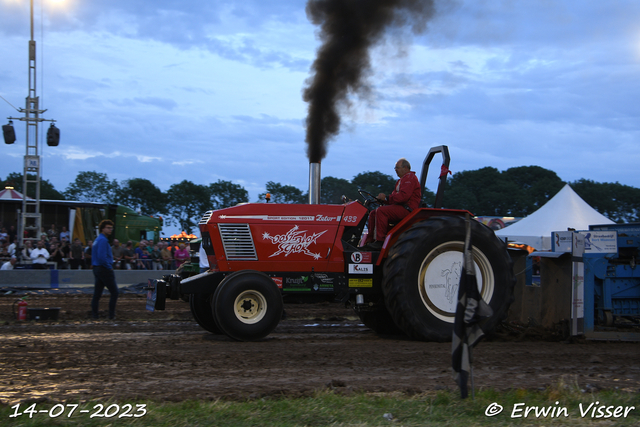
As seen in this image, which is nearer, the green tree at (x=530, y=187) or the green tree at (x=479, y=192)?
the green tree at (x=479, y=192)

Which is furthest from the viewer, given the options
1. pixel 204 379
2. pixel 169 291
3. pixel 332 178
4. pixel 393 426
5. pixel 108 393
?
pixel 332 178

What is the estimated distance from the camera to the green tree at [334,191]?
7726mm

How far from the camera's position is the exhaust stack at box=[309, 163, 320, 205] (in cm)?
754

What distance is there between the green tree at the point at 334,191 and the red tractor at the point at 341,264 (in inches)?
16.3

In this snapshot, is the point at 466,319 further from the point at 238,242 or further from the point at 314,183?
the point at 314,183

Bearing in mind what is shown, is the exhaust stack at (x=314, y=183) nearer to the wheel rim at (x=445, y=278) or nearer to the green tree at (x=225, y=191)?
the wheel rim at (x=445, y=278)

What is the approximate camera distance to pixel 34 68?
1719 centimetres

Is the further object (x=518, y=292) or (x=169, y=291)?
(x=518, y=292)

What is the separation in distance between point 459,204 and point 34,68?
4293 cm

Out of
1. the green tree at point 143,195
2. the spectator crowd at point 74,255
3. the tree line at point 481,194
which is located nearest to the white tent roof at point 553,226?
the spectator crowd at point 74,255

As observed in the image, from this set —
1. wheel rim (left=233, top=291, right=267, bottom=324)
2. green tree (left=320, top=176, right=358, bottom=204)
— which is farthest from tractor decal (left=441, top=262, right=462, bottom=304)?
wheel rim (left=233, top=291, right=267, bottom=324)

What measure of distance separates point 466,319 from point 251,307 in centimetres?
324

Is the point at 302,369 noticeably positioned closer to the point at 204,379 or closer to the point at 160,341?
the point at 204,379

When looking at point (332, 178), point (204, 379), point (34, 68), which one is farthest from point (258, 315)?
point (34, 68)
